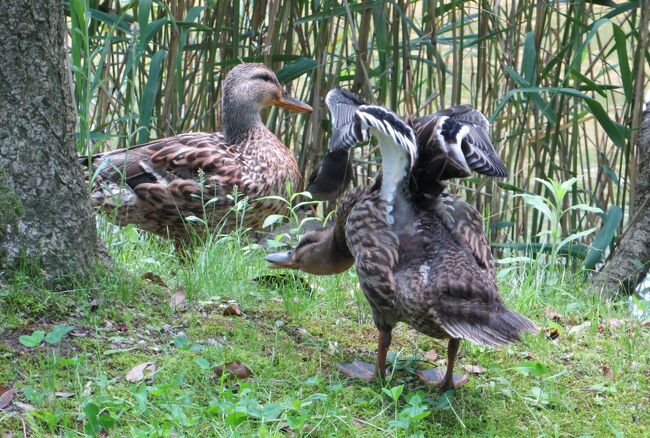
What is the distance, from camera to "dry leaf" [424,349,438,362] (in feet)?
13.4

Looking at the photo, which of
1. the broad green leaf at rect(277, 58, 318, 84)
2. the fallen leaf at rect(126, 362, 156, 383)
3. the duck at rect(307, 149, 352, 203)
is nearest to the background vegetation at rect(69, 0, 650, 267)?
the broad green leaf at rect(277, 58, 318, 84)

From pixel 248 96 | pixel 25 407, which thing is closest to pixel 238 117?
pixel 248 96

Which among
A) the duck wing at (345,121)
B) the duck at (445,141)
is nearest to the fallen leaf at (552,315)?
the duck at (445,141)

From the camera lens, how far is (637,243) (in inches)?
225

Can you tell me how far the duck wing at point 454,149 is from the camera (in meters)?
3.64

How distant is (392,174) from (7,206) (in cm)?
151

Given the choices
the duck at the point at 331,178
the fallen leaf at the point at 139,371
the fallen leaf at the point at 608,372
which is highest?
the duck at the point at 331,178

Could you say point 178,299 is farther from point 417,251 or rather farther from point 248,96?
point 248,96

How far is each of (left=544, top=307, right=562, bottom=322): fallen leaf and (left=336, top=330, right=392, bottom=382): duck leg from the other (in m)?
1.17

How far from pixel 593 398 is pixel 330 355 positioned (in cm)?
106

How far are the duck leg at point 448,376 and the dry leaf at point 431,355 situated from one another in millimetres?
225

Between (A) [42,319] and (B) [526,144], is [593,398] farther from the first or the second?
(B) [526,144]

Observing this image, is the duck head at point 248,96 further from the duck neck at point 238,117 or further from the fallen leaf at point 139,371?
the fallen leaf at point 139,371

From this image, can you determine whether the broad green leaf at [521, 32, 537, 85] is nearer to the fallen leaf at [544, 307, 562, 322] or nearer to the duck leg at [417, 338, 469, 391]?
the fallen leaf at [544, 307, 562, 322]
